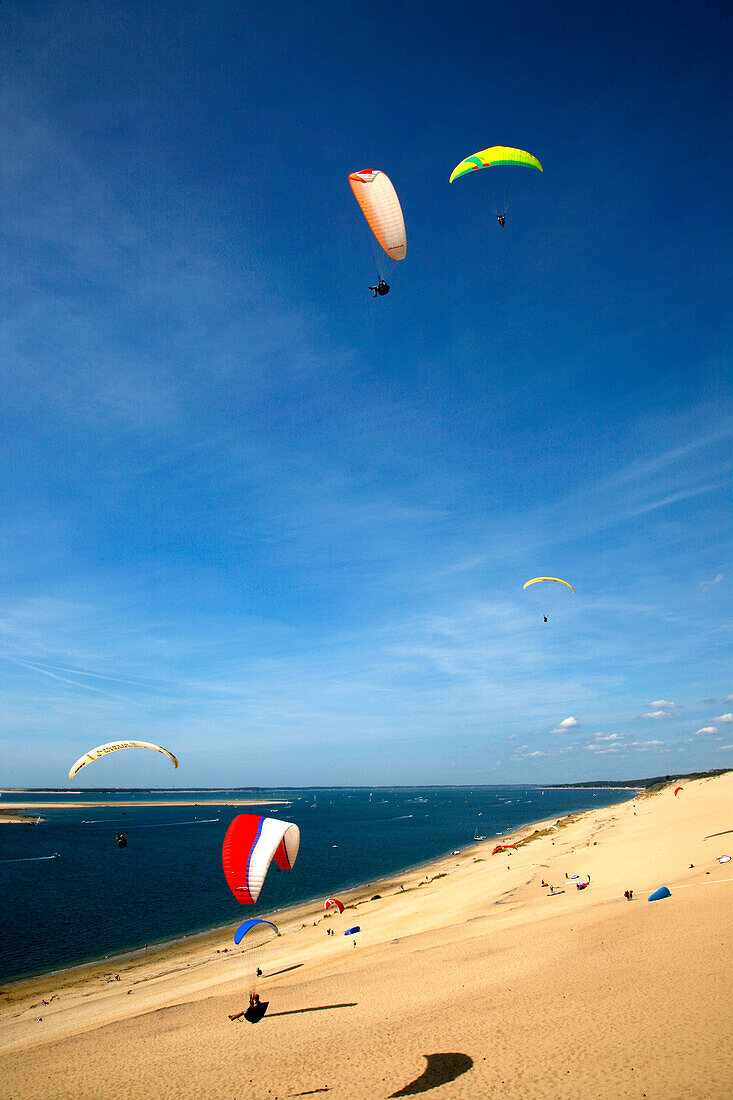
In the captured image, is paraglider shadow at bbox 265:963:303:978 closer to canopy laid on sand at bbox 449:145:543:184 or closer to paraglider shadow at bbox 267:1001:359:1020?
paraglider shadow at bbox 267:1001:359:1020

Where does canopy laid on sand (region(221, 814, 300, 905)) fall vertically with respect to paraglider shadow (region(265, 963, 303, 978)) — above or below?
above

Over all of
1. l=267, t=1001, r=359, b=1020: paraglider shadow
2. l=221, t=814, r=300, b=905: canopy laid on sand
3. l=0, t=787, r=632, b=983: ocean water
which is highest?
l=221, t=814, r=300, b=905: canopy laid on sand

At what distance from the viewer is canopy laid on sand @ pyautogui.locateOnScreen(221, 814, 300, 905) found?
13.8 metres

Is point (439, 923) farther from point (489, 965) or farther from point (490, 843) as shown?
point (490, 843)

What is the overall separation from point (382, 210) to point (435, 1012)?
22.7 m

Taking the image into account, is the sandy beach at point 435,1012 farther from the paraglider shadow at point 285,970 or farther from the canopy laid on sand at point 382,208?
the canopy laid on sand at point 382,208

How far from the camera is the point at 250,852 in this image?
14188mm

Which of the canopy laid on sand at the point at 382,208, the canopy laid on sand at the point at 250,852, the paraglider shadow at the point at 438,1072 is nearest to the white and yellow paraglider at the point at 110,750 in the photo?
the canopy laid on sand at the point at 250,852

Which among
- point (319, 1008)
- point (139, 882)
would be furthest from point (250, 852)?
point (139, 882)

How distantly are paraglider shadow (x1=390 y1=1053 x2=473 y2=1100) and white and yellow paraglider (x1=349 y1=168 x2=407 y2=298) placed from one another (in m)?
19.1

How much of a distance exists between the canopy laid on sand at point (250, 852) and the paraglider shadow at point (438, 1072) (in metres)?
4.96

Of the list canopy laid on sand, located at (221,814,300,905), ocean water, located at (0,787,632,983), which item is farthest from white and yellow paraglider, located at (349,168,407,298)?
ocean water, located at (0,787,632,983)

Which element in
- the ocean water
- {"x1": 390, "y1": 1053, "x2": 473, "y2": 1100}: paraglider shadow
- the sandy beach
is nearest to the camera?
{"x1": 390, "y1": 1053, "x2": 473, "y2": 1100}: paraglider shadow

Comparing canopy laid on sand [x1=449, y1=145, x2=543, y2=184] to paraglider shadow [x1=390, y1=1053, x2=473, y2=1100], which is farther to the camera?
canopy laid on sand [x1=449, y1=145, x2=543, y2=184]
